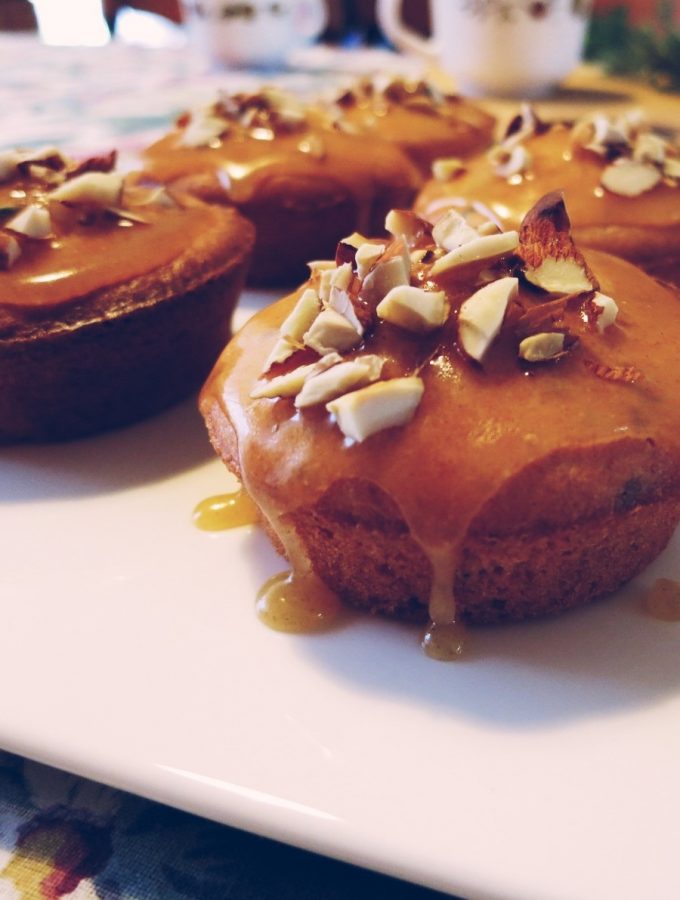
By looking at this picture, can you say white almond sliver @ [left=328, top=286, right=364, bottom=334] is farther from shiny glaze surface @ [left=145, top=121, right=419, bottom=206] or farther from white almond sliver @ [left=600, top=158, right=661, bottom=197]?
shiny glaze surface @ [left=145, top=121, right=419, bottom=206]

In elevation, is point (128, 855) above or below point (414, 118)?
below

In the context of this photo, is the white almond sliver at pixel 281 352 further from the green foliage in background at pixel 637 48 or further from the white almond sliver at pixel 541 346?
the green foliage in background at pixel 637 48

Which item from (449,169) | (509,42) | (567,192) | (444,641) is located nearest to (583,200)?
(567,192)

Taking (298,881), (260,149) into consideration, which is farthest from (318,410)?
(260,149)

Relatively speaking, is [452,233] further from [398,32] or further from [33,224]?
[398,32]

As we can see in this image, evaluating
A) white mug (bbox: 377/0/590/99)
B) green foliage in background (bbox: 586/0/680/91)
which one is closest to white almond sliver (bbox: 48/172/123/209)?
white mug (bbox: 377/0/590/99)

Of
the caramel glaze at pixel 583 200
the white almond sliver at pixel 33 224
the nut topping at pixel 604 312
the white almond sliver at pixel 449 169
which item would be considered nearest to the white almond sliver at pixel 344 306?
the nut topping at pixel 604 312

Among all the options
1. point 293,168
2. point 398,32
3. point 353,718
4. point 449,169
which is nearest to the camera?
point 353,718

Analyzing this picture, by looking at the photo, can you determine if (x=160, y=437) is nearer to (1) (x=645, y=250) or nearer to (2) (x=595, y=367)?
(2) (x=595, y=367)
